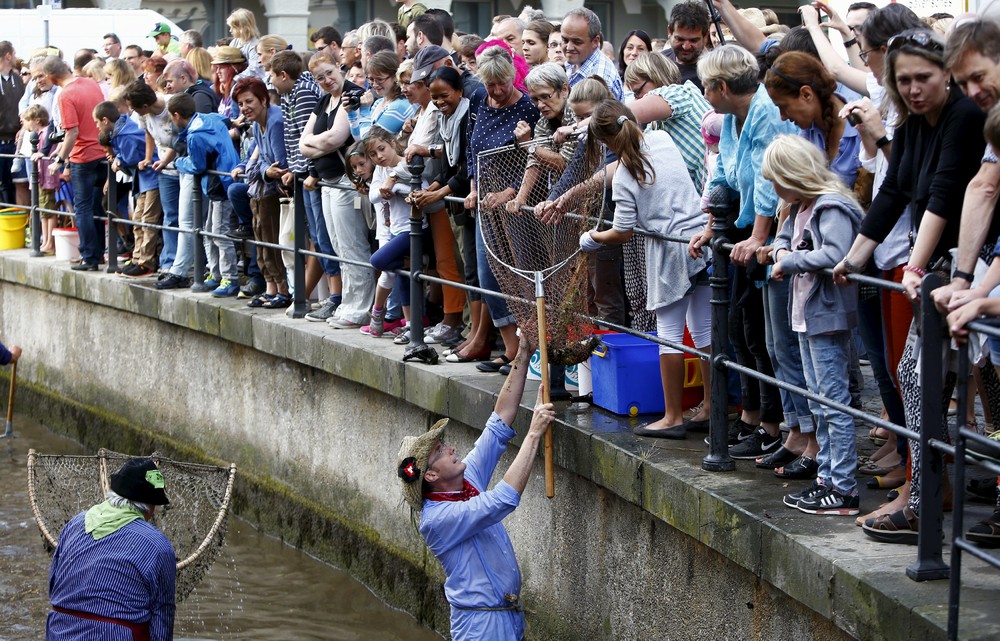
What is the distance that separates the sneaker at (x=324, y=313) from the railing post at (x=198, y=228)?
1.83 metres

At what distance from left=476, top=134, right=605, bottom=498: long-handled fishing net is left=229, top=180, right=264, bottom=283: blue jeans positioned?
390cm

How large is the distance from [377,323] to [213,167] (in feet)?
9.56

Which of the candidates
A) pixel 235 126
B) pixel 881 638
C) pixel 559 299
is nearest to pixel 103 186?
pixel 235 126

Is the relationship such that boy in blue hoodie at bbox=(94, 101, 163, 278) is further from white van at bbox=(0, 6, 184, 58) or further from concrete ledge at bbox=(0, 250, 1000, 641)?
white van at bbox=(0, 6, 184, 58)

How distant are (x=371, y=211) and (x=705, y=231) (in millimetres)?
4014

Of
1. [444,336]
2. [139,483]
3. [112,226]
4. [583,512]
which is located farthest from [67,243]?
[583,512]

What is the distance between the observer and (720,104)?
6160 mm

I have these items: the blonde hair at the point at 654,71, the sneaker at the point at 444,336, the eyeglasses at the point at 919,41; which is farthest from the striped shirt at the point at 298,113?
the eyeglasses at the point at 919,41

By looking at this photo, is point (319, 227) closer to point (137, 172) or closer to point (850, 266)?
point (137, 172)

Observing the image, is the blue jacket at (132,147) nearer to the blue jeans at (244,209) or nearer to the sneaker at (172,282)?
the sneaker at (172,282)

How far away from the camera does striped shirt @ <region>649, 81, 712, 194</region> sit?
7.25 meters

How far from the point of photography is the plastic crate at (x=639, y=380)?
702 centimetres

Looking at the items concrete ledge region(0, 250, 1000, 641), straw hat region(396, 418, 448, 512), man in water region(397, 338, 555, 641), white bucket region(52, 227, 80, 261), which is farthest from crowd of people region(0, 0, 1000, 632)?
white bucket region(52, 227, 80, 261)

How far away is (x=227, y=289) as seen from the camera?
11.4 m
